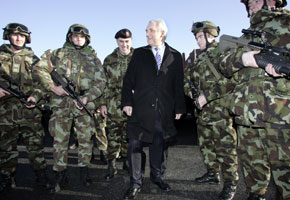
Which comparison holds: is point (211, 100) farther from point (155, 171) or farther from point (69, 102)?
point (69, 102)

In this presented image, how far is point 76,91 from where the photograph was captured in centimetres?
328

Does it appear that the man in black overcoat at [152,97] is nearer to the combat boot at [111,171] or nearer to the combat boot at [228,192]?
the combat boot at [111,171]

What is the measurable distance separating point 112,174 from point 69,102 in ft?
4.71

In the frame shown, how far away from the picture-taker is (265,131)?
2.11m

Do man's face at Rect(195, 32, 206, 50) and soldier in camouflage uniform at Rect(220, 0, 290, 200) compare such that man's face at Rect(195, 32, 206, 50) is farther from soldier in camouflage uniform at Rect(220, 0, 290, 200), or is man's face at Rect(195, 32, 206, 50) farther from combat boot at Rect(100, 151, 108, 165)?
combat boot at Rect(100, 151, 108, 165)

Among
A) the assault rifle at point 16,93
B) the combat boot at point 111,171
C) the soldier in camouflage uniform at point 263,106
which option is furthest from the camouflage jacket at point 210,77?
the assault rifle at point 16,93

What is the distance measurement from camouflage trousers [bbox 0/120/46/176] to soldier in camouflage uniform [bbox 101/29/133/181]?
115cm

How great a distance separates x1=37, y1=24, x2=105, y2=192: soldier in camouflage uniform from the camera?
3.12 m

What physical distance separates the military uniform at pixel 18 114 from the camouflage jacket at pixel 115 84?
3.94 ft

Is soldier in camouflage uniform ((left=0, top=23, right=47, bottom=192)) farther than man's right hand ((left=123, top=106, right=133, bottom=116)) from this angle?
Yes

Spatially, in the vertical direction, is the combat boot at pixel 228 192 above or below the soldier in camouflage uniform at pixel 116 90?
below

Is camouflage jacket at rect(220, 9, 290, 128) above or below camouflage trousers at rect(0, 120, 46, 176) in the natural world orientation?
above

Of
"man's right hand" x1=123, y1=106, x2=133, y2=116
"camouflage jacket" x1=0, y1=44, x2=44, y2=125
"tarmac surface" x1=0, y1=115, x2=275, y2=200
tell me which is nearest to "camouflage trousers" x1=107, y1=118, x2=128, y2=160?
"tarmac surface" x1=0, y1=115, x2=275, y2=200

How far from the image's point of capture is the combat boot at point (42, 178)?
326cm
